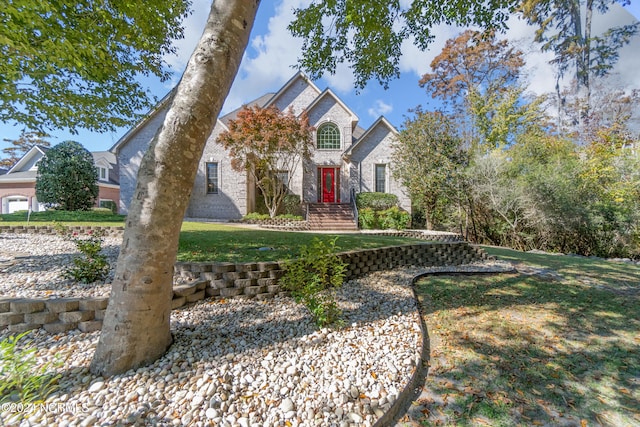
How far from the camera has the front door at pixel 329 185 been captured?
55.1 feet

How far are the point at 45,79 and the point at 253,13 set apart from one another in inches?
244

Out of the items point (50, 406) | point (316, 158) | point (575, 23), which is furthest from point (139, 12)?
point (575, 23)

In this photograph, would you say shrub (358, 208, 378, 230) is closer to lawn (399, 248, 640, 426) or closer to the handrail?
the handrail

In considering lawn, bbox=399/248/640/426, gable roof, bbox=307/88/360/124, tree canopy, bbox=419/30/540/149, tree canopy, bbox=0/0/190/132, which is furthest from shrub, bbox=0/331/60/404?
tree canopy, bbox=419/30/540/149

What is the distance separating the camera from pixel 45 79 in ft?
18.2

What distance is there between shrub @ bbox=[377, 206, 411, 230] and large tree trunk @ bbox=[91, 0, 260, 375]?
13136 mm

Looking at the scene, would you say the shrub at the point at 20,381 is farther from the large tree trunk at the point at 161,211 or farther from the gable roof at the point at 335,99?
the gable roof at the point at 335,99

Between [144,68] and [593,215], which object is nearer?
[144,68]

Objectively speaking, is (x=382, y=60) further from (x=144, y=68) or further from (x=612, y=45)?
(x=612, y=45)

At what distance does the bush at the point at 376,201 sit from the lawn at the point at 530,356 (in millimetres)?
10455

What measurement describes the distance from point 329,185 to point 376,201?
3.30 metres

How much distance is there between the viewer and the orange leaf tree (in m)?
13.3

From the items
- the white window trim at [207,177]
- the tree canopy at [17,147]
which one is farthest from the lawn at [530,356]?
the tree canopy at [17,147]

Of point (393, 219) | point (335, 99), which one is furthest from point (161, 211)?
point (335, 99)
